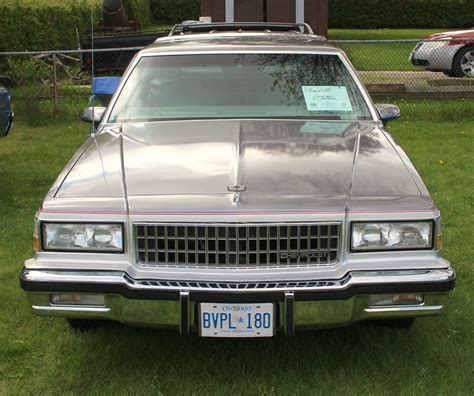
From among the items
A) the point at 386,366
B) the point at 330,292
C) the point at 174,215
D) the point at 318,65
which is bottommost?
the point at 386,366

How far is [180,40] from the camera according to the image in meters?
5.08

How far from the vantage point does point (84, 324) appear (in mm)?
3895

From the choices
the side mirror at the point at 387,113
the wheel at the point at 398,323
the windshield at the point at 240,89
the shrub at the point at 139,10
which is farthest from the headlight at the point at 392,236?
the shrub at the point at 139,10

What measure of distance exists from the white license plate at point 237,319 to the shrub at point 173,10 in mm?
31523

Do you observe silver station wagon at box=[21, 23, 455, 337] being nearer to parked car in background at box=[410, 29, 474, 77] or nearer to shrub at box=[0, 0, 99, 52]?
parked car in background at box=[410, 29, 474, 77]

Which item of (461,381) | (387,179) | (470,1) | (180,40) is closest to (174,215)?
(387,179)

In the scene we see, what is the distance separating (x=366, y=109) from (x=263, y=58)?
0.80m

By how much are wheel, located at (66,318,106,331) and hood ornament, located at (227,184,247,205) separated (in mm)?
1266

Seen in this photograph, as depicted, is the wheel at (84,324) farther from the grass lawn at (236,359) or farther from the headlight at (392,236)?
the headlight at (392,236)

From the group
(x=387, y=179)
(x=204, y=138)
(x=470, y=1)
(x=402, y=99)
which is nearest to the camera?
(x=387, y=179)

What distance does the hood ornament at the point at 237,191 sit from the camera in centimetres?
309

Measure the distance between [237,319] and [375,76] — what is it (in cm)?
1088

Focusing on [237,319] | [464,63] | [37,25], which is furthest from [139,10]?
[237,319]

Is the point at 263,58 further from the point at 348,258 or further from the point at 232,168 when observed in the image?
the point at 348,258
